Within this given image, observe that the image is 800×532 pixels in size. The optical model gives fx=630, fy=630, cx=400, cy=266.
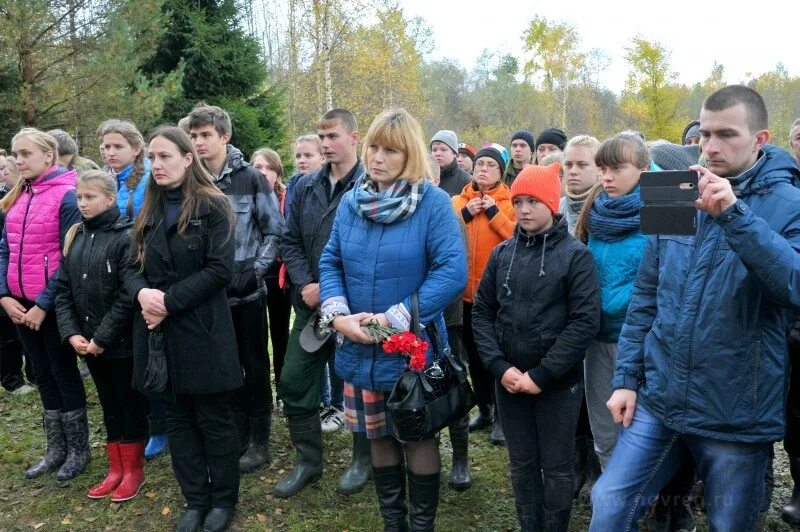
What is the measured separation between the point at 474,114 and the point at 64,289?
40443 mm

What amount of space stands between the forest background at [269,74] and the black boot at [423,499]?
1107 centimetres

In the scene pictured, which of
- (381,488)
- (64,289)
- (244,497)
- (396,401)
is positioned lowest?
(244,497)

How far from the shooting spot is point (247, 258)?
434 centimetres

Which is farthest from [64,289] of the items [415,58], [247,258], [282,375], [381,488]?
[415,58]

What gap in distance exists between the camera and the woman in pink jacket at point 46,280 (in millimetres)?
4395

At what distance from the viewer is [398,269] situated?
10.4 ft

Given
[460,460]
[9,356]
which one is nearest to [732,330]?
[460,460]

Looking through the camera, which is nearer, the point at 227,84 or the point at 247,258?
the point at 247,258

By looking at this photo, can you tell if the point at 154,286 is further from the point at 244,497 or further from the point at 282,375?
the point at 244,497

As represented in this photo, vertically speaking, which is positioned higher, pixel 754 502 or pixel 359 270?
pixel 359 270

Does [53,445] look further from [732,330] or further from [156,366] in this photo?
[732,330]

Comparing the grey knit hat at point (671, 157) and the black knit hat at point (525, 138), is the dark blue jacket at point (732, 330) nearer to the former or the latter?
the grey knit hat at point (671, 157)

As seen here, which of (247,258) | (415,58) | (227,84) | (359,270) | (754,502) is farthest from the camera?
(415,58)

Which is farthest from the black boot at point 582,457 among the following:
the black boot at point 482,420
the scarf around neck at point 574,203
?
the scarf around neck at point 574,203
